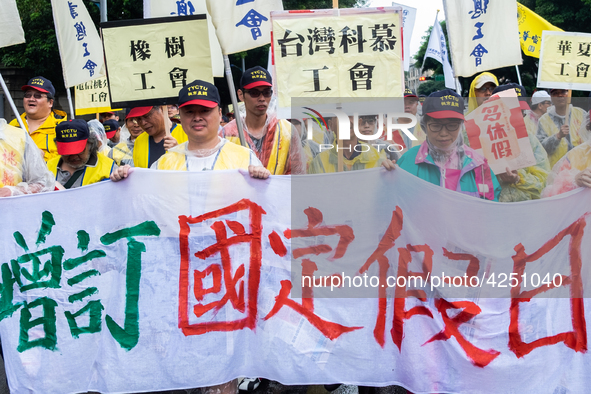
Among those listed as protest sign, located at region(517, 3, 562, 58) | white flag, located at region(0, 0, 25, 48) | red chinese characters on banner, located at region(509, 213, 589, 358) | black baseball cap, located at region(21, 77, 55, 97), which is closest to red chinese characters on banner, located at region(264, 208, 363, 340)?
red chinese characters on banner, located at region(509, 213, 589, 358)

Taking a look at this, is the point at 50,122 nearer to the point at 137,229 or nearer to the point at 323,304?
the point at 137,229

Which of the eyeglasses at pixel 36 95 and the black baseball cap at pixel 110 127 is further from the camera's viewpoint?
the black baseball cap at pixel 110 127

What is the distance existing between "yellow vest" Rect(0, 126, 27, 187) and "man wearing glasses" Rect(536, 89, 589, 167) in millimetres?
3742

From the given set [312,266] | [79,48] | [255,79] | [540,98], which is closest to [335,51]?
[255,79]

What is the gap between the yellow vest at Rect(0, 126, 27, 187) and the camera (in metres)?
3.40

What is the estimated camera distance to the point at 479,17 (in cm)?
492

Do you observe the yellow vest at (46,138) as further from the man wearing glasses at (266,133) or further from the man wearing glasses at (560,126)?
the man wearing glasses at (560,126)

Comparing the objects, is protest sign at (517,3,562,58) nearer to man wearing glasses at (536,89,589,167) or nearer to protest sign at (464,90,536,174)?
man wearing glasses at (536,89,589,167)

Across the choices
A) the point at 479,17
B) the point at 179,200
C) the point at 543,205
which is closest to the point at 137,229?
the point at 179,200

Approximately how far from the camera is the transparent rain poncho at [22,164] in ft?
11.3

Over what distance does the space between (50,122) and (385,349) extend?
3.94m

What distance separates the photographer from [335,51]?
3.37m

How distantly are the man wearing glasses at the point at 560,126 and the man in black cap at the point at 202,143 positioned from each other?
247cm

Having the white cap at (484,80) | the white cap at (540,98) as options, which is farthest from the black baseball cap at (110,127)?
the white cap at (540,98)
